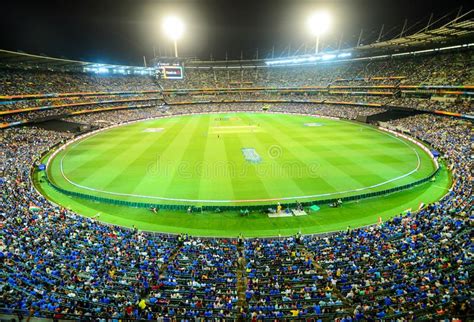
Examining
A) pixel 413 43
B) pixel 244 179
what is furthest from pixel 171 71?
pixel 244 179

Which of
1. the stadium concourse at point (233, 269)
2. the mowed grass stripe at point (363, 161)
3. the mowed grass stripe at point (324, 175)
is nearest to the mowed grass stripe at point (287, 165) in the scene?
the mowed grass stripe at point (324, 175)

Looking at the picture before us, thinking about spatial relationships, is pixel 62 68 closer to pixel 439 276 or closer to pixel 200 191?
pixel 200 191

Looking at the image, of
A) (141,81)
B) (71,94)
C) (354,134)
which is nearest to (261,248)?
(354,134)

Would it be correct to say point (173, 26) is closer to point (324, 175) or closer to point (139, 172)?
point (139, 172)

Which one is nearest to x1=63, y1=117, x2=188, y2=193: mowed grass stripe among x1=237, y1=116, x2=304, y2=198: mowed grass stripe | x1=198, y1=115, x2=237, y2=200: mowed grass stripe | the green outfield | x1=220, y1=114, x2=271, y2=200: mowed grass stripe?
the green outfield

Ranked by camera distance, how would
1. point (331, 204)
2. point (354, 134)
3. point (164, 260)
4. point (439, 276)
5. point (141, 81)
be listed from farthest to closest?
point (141, 81) < point (354, 134) < point (331, 204) < point (164, 260) < point (439, 276)

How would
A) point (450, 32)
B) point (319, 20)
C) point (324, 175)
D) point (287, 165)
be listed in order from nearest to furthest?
point (324, 175) → point (287, 165) → point (450, 32) → point (319, 20)

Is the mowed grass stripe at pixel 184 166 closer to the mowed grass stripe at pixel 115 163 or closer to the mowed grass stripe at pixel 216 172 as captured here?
the mowed grass stripe at pixel 216 172
